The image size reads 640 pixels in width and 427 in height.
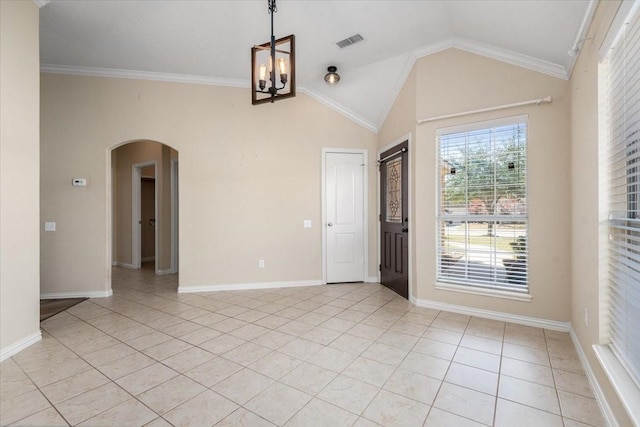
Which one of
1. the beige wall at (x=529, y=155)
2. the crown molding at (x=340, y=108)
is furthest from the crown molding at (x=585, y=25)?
the crown molding at (x=340, y=108)

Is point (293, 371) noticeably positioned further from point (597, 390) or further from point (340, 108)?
point (340, 108)

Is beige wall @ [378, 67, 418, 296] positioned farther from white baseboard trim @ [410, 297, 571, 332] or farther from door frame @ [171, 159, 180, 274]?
door frame @ [171, 159, 180, 274]

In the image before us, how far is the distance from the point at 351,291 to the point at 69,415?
3285mm

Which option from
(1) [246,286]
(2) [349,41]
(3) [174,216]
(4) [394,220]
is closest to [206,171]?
(1) [246,286]

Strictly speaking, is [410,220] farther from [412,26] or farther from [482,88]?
[412,26]

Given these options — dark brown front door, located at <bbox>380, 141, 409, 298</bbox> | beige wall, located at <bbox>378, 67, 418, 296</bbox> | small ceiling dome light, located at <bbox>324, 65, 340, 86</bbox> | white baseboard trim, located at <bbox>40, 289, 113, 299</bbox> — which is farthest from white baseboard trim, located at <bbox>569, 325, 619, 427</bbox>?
white baseboard trim, located at <bbox>40, 289, 113, 299</bbox>

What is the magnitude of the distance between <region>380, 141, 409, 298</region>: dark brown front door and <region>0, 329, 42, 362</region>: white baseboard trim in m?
3.93

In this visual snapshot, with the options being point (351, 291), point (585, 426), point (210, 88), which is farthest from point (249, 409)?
point (210, 88)

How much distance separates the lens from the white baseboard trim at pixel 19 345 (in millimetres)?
2330

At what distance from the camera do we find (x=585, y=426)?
162 cm

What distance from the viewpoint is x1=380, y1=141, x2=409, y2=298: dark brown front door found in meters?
3.98

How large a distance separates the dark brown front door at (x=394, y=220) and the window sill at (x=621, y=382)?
220 cm

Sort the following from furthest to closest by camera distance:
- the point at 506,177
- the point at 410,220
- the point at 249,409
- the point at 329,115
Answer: the point at 329,115, the point at 410,220, the point at 506,177, the point at 249,409

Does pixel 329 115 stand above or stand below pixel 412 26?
below
